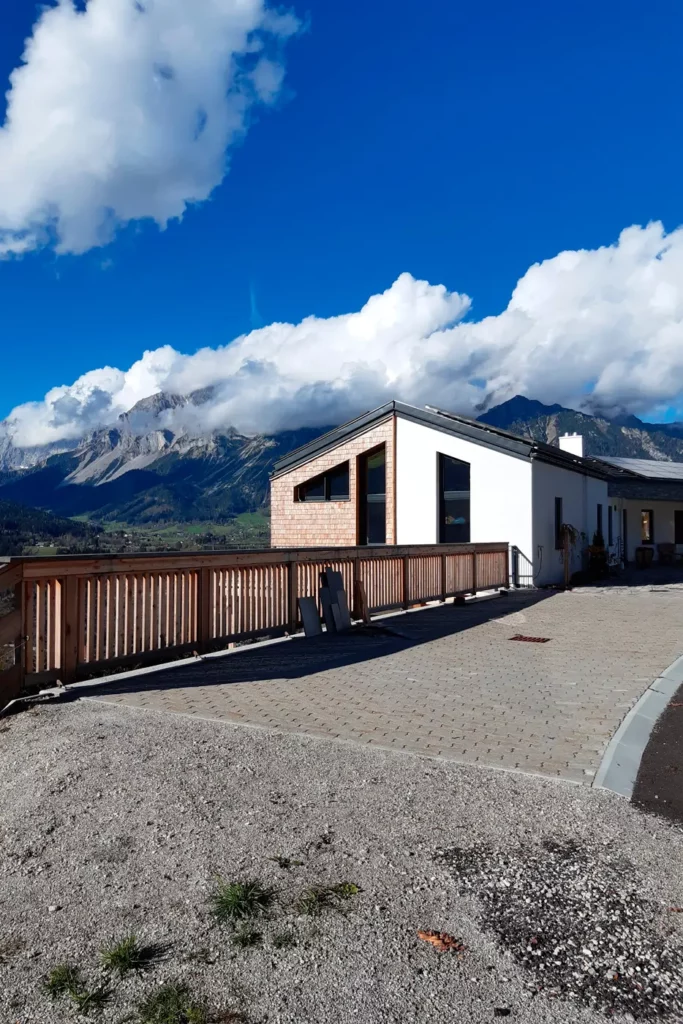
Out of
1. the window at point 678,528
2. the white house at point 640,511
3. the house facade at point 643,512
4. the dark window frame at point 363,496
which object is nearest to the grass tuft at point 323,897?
the dark window frame at point 363,496

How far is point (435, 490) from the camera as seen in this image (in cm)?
2361

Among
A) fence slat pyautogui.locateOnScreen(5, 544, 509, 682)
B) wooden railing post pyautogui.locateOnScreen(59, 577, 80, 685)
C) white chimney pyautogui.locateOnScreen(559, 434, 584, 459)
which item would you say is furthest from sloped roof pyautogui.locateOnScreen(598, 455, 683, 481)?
wooden railing post pyautogui.locateOnScreen(59, 577, 80, 685)

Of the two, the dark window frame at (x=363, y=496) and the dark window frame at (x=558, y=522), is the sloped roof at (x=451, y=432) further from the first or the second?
the dark window frame at (x=558, y=522)

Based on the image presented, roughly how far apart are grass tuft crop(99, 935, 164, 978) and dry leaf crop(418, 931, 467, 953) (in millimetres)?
1030

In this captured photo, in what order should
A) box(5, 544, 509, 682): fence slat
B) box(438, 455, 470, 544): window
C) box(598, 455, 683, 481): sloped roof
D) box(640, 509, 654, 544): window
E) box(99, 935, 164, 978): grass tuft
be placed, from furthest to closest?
box(598, 455, 683, 481): sloped roof < box(640, 509, 654, 544): window < box(438, 455, 470, 544): window < box(5, 544, 509, 682): fence slat < box(99, 935, 164, 978): grass tuft

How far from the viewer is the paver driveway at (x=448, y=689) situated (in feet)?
18.0

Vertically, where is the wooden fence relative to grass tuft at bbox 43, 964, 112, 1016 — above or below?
above

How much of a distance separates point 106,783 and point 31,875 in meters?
1.11

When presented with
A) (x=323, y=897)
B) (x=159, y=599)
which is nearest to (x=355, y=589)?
(x=159, y=599)

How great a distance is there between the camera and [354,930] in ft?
9.35

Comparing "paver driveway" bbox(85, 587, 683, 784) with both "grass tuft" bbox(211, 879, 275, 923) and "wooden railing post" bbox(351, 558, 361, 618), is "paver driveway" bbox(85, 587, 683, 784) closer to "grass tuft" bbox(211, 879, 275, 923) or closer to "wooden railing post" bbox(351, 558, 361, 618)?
"wooden railing post" bbox(351, 558, 361, 618)

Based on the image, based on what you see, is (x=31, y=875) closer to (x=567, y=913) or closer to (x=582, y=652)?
(x=567, y=913)

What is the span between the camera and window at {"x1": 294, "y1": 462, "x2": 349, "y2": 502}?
26.8 m

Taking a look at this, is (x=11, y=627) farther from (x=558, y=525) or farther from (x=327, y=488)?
(x=327, y=488)
